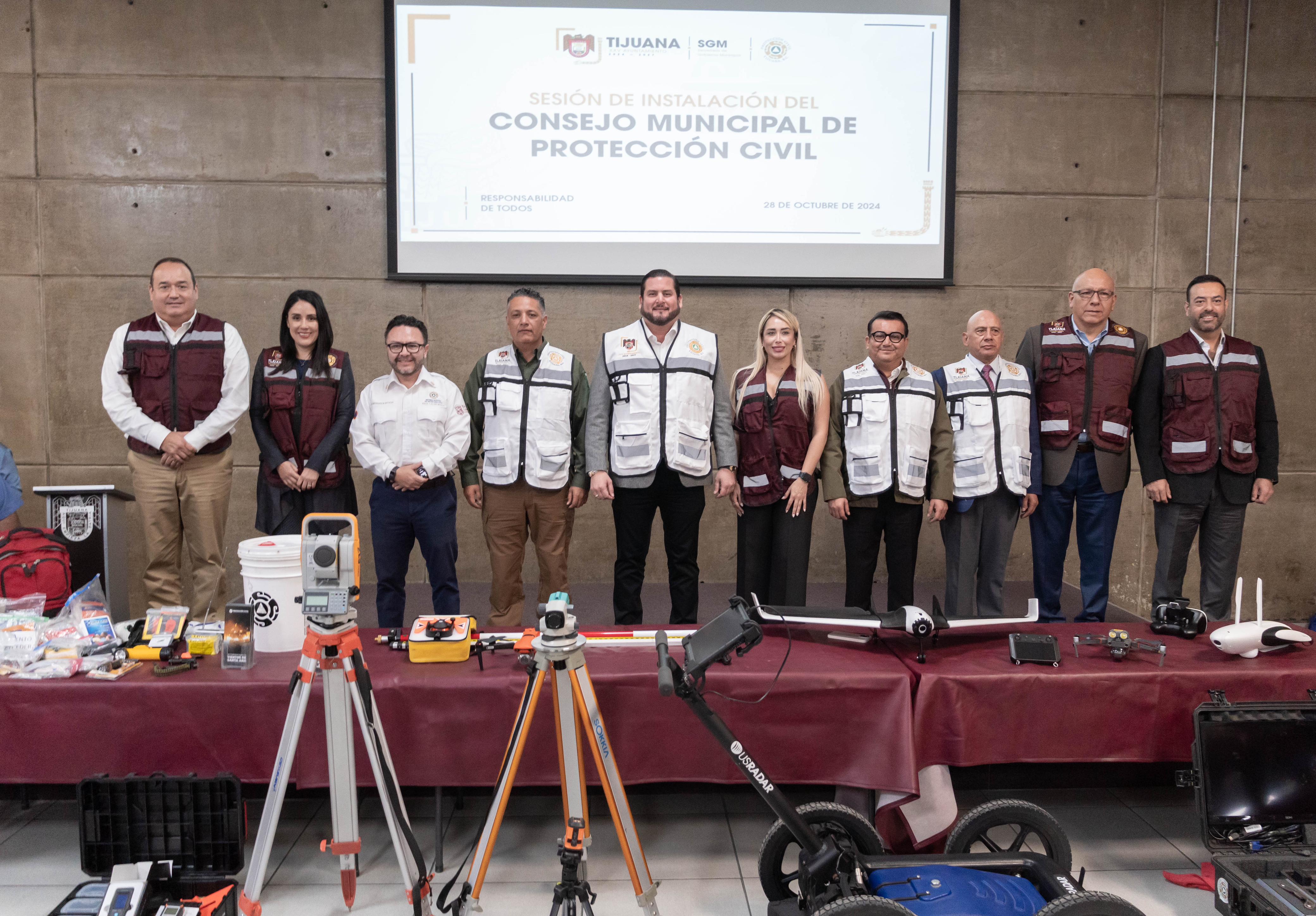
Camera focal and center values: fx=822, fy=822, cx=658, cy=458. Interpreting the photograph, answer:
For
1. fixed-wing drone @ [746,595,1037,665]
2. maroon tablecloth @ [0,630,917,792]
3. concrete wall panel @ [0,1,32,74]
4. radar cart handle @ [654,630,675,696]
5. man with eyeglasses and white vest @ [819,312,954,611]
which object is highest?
concrete wall panel @ [0,1,32,74]

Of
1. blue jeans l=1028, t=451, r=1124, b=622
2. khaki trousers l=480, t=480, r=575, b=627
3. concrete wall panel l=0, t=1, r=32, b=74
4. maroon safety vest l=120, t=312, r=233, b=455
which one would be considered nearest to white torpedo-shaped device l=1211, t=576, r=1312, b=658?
blue jeans l=1028, t=451, r=1124, b=622

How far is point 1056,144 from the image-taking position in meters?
4.85

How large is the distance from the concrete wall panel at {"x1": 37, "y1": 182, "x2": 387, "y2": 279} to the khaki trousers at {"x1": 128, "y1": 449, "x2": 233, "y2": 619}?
5.27 ft

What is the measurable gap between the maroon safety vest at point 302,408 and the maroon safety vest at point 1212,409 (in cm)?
351

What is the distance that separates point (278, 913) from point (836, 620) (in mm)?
1617

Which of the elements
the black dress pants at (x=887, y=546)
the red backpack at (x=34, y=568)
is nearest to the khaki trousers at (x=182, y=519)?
the red backpack at (x=34, y=568)

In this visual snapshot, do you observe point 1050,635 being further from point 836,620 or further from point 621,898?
point 621,898

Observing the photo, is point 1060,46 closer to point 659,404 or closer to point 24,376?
point 659,404

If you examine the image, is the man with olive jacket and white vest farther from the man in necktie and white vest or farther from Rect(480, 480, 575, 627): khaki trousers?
the man in necktie and white vest

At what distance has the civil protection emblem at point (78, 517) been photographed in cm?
364

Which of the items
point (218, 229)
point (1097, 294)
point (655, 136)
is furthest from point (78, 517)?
point (1097, 294)

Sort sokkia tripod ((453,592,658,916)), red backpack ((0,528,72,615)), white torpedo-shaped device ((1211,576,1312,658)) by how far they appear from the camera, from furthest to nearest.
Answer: red backpack ((0,528,72,615))
white torpedo-shaped device ((1211,576,1312,658))
sokkia tripod ((453,592,658,916))

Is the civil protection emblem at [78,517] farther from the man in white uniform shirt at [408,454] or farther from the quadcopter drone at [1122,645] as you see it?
the quadcopter drone at [1122,645]

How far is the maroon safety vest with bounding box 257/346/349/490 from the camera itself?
338cm
